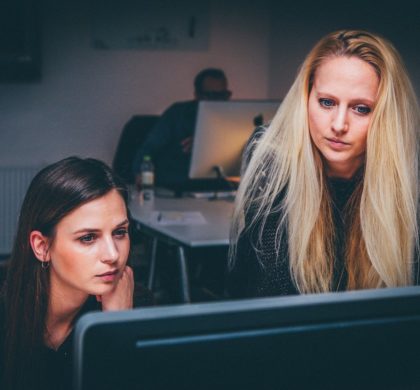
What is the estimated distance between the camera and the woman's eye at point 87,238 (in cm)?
125

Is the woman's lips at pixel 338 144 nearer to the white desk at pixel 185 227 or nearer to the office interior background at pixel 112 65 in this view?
the white desk at pixel 185 227

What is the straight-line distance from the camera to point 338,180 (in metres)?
1.36

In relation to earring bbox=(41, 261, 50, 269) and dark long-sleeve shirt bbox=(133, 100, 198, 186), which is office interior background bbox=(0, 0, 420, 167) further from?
earring bbox=(41, 261, 50, 269)

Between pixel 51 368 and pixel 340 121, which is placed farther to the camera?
pixel 51 368

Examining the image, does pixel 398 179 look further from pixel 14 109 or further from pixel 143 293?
pixel 14 109

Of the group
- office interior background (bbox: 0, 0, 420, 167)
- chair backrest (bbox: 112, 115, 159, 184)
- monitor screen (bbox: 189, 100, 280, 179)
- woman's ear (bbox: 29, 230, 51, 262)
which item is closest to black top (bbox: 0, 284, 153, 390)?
woman's ear (bbox: 29, 230, 51, 262)

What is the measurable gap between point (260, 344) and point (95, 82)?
15.6 ft

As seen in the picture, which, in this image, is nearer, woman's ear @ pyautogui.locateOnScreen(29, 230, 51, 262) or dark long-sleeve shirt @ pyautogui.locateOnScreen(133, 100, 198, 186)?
woman's ear @ pyautogui.locateOnScreen(29, 230, 51, 262)

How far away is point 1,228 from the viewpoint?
499cm

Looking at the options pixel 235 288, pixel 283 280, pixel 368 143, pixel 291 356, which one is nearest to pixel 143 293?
pixel 235 288

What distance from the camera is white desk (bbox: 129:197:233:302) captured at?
2.64 m

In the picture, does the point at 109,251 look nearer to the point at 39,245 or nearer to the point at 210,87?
the point at 39,245

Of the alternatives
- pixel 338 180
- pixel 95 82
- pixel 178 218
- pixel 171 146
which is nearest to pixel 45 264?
pixel 338 180

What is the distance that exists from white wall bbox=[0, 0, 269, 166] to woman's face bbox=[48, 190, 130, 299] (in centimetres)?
387
